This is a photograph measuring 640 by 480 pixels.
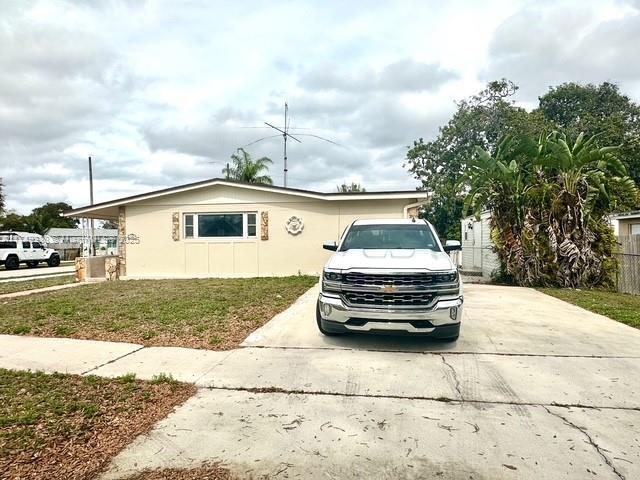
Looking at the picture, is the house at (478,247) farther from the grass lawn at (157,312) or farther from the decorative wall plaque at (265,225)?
the grass lawn at (157,312)

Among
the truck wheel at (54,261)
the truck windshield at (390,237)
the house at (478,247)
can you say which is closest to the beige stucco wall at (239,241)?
the house at (478,247)

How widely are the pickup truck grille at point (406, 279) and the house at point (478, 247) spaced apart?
12.2 m

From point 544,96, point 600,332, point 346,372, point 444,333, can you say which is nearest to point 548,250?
point 600,332

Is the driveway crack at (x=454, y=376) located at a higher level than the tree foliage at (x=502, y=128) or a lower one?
lower

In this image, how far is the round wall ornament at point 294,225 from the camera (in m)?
14.8

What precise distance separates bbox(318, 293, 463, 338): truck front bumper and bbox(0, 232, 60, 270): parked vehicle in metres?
27.3

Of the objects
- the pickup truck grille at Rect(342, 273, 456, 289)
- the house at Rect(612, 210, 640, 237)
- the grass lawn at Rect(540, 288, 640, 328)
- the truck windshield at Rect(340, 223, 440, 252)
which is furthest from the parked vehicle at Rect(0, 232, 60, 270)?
the house at Rect(612, 210, 640, 237)

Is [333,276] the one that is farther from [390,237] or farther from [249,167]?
[249,167]

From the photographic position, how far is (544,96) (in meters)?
38.2

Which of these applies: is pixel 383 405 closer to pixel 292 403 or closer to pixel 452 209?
pixel 292 403

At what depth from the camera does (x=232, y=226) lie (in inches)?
599

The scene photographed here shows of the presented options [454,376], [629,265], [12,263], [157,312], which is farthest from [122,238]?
[629,265]

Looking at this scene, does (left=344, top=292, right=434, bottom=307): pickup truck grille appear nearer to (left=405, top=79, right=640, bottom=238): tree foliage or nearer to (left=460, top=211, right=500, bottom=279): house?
(left=460, top=211, right=500, bottom=279): house

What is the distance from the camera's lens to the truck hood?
5590mm
